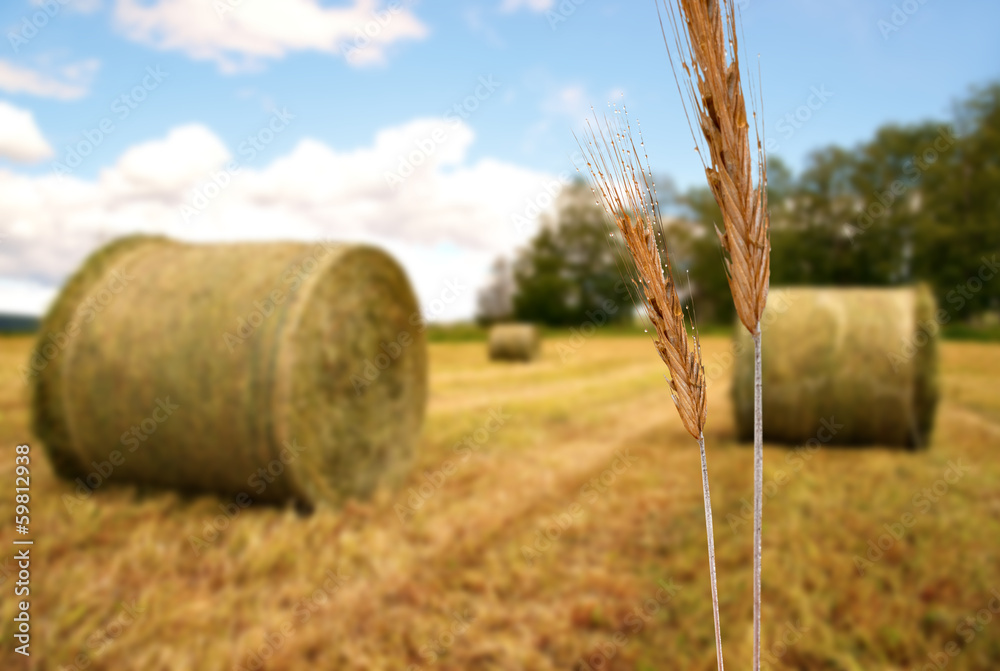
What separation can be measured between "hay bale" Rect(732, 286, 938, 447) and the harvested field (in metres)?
0.48

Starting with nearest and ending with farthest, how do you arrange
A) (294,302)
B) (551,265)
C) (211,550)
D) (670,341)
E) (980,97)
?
(670,341) → (211,550) → (294,302) → (980,97) → (551,265)

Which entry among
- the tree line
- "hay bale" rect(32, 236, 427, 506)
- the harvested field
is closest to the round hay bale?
the tree line

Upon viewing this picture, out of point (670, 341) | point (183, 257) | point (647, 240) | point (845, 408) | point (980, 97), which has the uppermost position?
point (980, 97)

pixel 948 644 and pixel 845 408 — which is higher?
pixel 845 408

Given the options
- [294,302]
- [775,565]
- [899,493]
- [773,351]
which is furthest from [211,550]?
[773,351]

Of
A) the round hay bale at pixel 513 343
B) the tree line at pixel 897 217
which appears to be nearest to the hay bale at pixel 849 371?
the round hay bale at pixel 513 343

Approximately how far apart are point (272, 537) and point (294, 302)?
1957mm

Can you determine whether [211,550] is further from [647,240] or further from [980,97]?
[980,97]

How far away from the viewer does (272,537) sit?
198 inches

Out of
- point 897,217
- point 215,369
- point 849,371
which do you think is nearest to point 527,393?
point 849,371

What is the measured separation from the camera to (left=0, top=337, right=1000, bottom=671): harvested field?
11.9 feet

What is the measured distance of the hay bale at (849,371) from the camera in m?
7.75

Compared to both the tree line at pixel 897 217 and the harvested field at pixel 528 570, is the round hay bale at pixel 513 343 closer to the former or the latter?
the tree line at pixel 897 217

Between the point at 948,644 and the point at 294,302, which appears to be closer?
the point at 948,644
